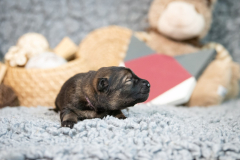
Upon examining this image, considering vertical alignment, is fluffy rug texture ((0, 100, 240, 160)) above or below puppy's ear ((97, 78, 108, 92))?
below

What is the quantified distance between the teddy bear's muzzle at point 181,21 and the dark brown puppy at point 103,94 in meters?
1.42

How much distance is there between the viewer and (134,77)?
1.53 m

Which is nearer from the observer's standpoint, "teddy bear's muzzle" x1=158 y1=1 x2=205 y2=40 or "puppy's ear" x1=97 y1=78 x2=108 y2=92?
"puppy's ear" x1=97 y1=78 x2=108 y2=92

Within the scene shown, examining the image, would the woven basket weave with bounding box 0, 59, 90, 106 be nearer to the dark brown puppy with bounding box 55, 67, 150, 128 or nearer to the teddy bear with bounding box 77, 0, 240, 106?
the teddy bear with bounding box 77, 0, 240, 106

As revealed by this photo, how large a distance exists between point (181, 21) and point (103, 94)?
62.2 inches

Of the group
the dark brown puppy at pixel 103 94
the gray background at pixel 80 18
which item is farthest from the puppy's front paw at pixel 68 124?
the gray background at pixel 80 18

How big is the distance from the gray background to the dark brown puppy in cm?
194

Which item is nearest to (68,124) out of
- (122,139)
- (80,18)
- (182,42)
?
(122,139)

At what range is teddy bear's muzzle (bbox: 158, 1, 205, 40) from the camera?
2.66 meters

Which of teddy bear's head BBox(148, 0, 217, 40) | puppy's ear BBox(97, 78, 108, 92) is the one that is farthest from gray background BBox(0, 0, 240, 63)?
puppy's ear BBox(97, 78, 108, 92)

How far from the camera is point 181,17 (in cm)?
266

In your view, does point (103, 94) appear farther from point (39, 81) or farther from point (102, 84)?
point (39, 81)

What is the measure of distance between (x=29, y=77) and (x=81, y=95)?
3.32 ft

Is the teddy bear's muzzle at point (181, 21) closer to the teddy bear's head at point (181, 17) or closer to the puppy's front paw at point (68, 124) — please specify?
the teddy bear's head at point (181, 17)
